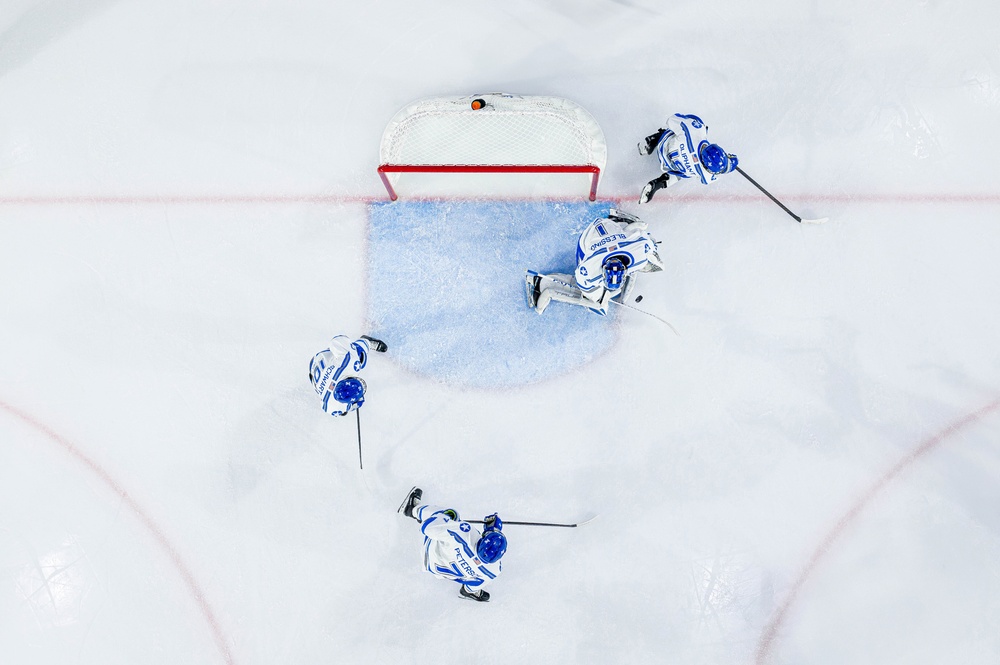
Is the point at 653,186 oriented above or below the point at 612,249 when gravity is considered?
above

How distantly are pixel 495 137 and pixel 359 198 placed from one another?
39.9 inches

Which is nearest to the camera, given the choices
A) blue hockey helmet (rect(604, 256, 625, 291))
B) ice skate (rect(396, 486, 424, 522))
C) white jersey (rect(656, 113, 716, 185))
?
blue hockey helmet (rect(604, 256, 625, 291))

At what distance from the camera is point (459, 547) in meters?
3.37

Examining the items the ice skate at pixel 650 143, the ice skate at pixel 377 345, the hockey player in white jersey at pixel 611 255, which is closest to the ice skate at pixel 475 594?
the ice skate at pixel 377 345

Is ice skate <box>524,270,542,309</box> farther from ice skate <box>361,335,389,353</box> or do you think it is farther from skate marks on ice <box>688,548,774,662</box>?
skate marks on ice <box>688,548,774,662</box>

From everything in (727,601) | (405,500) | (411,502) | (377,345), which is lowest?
(727,601)

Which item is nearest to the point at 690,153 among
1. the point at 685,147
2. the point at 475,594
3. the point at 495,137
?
the point at 685,147

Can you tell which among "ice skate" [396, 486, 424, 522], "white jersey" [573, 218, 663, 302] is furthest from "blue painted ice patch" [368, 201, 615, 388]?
"ice skate" [396, 486, 424, 522]

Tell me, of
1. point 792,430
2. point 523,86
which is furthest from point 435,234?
point 792,430

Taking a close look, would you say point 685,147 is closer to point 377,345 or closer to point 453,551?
point 377,345

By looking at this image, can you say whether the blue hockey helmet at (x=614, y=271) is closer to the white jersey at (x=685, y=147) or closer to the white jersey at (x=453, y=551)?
the white jersey at (x=685, y=147)

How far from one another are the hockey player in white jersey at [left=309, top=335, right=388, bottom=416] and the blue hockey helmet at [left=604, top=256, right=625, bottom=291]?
1.51 m

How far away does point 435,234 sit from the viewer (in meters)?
4.11

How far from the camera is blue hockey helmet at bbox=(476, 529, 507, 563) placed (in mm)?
3221
